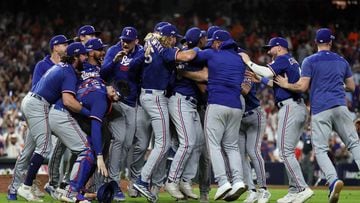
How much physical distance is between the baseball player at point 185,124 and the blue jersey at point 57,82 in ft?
4.69

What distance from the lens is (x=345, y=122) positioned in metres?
12.1

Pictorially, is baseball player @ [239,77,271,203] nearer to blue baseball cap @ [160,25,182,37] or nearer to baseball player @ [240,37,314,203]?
baseball player @ [240,37,314,203]

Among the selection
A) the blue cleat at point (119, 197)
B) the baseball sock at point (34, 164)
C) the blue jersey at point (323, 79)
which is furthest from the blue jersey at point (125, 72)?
the blue jersey at point (323, 79)

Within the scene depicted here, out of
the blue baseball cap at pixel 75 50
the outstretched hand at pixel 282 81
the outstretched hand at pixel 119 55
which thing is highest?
the blue baseball cap at pixel 75 50

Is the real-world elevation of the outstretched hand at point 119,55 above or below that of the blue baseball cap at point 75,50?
below

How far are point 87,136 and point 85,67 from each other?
91 cm

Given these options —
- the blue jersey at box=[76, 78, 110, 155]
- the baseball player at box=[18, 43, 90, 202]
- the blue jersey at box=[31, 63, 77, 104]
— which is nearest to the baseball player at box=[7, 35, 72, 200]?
the baseball player at box=[18, 43, 90, 202]

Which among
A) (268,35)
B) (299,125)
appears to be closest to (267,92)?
(268,35)

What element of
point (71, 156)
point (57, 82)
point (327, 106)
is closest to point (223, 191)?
point (327, 106)

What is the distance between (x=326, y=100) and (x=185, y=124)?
181cm

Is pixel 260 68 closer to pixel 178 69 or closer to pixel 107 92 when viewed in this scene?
pixel 178 69

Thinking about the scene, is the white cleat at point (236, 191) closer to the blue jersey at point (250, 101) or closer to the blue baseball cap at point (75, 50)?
the blue jersey at point (250, 101)

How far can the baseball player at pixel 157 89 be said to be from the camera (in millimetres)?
12141

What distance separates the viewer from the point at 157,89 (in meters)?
12.3
